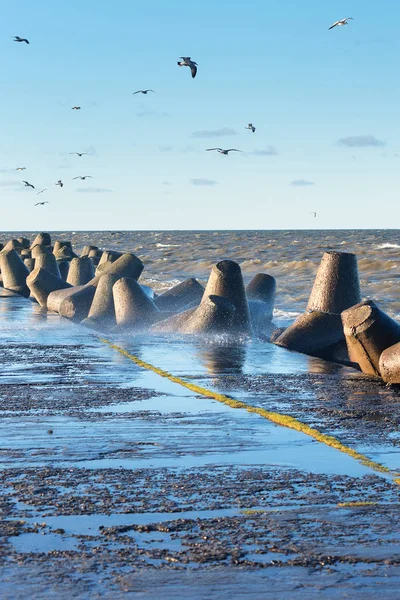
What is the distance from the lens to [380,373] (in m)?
10.4

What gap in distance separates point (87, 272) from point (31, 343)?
1101cm

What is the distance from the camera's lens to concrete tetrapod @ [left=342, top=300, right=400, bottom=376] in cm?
1094

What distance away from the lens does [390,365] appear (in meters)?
9.91

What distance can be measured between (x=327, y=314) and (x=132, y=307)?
4.36 m

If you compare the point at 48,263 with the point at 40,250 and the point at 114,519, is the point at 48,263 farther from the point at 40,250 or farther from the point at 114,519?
the point at 114,519

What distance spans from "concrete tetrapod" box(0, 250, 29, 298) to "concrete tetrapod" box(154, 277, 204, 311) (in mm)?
8639

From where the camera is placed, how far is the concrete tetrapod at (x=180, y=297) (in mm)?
18781

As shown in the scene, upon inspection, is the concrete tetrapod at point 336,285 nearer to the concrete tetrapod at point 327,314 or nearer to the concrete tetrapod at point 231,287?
the concrete tetrapod at point 327,314

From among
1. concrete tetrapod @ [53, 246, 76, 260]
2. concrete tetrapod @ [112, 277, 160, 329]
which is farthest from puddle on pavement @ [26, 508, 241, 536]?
concrete tetrapod @ [53, 246, 76, 260]

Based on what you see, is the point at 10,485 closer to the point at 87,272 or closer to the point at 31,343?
the point at 31,343

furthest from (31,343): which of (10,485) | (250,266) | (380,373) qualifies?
(250,266)

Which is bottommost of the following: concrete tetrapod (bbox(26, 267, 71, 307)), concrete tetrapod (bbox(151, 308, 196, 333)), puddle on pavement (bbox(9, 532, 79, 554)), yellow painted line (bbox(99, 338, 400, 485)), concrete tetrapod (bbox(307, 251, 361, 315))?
puddle on pavement (bbox(9, 532, 79, 554))

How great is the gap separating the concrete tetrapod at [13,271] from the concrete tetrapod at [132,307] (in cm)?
1031

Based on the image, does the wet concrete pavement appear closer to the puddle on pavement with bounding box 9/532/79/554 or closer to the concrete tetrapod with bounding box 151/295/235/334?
the puddle on pavement with bounding box 9/532/79/554
